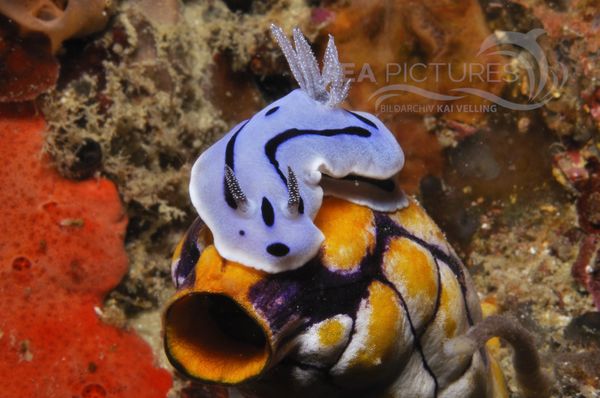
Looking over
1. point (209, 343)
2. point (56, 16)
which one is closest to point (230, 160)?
point (209, 343)

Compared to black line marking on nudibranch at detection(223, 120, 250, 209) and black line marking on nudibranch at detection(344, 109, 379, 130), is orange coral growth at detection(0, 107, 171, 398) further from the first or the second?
black line marking on nudibranch at detection(344, 109, 379, 130)

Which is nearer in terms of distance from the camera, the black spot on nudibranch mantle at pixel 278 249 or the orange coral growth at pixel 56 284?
the black spot on nudibranch mantle at pixel 278 249

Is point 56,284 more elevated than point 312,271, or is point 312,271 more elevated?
point 312,271

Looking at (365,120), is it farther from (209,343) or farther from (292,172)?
(209,343)

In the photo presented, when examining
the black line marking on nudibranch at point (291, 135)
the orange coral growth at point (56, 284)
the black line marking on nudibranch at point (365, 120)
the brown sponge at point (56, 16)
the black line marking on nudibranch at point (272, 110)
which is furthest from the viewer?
the brown sponge at point (56, 16)

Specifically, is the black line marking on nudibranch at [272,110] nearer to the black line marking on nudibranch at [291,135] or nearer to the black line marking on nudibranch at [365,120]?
the black line marking on nudibranch at [291,135]

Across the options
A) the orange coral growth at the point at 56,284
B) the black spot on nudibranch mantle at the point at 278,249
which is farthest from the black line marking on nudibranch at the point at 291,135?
the orange coral growth at the point at 56,284

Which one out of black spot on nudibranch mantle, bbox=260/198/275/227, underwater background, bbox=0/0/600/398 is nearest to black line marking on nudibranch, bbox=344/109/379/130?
black spot on nudibranch mantle, bbox=260/198/275/227
